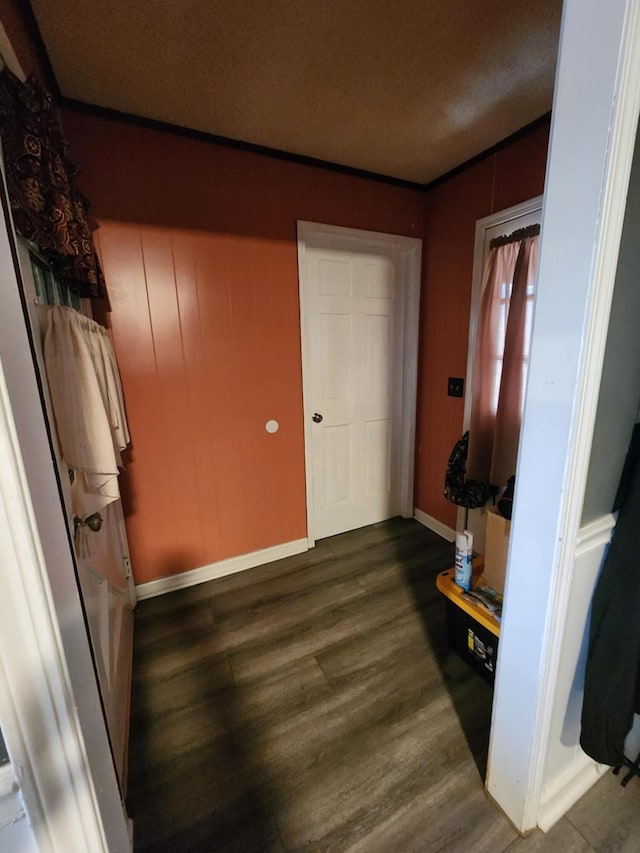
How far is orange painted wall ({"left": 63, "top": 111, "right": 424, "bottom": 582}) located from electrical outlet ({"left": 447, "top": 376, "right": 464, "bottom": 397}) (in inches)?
41.4

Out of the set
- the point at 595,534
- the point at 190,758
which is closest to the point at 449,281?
the point at 595,534

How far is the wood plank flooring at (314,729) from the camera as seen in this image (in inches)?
41.5

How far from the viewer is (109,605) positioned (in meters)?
1.38

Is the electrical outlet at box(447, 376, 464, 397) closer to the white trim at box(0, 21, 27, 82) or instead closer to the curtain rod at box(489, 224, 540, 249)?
the curtain rod at box(489, 224, 540, 249)

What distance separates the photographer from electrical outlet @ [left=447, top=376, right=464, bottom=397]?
2.35 m

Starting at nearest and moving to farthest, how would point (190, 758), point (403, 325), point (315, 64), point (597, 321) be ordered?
1. point (597, 321)
2. point (190, 758)
3. point (315, 64)
4. point (403, 325)

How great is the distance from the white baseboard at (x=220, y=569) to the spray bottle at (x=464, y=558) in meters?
1.22

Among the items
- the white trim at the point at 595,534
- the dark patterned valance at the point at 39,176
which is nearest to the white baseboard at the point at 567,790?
the white trim at the point at 595,534

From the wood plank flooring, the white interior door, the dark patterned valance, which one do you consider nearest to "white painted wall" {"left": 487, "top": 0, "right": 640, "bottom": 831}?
the wood plank flooring

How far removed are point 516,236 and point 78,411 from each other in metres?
2.18

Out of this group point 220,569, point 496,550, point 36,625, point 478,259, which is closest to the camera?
point 36,625

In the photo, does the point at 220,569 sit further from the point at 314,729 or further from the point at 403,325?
the point at 403,325

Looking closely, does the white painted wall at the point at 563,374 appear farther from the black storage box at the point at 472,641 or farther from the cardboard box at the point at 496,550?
the cardboard box at the point at 496,550

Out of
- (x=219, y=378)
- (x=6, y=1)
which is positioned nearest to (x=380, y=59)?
(x=6, y=1)
